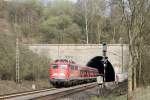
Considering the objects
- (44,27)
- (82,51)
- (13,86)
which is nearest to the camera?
(13,86)

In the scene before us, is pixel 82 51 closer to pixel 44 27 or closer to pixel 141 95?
pixel 44 27

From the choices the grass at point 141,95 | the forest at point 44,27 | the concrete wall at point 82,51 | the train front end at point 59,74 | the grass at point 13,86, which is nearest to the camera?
the grass at point 141,95

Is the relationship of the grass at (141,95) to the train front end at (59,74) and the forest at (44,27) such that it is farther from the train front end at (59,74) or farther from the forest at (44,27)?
the forest at (44,27)

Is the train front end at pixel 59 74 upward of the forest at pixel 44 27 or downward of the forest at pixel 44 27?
downward

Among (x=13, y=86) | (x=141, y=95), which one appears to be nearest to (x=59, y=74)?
(x=13, y=86)

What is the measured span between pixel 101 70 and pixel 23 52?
60151mm

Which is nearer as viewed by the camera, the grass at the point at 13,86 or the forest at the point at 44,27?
the grass at the point at 13,86

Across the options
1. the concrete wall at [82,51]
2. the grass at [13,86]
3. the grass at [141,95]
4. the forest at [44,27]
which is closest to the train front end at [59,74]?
the grass at [13,86]

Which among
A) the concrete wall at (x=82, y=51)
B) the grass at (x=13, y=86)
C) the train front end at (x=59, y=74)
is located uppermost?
the concrete wall at (x=82, y=51)

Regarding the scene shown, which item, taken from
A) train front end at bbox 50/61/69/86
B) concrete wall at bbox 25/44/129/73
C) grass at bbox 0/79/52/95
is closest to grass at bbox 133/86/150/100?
grass at bbox 0/79/52/95

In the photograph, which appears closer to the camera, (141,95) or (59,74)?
(141,95)

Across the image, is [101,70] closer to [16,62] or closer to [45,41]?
[45,41]

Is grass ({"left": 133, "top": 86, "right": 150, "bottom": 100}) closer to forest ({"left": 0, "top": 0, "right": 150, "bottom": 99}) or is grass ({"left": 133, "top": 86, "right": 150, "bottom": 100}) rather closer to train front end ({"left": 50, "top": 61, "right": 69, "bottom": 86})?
train front end ({"left": 50, "top": 61, "right": 69, "bottom": 86})

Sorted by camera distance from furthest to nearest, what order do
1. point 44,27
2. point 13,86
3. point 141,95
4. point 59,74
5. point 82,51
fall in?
point 44,27
point 82,51
point 59,74
point 13,86
point 141,95
